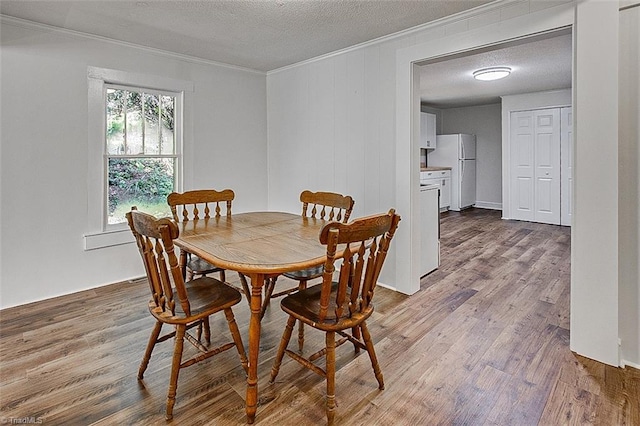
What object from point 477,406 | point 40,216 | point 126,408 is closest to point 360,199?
point 477,406

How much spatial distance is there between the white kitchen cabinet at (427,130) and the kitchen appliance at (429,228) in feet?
14.1

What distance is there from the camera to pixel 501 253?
15.1 ft

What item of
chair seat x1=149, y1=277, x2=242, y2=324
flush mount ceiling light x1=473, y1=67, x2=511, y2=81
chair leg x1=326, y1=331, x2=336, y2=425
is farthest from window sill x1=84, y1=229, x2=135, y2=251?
flush mount ceiling light x1=473, y1=67, x2=511, y2=81

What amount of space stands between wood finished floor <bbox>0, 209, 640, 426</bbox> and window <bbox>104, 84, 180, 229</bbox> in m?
0.94

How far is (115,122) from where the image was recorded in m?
3.48

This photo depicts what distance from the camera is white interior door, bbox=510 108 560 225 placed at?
648 cm

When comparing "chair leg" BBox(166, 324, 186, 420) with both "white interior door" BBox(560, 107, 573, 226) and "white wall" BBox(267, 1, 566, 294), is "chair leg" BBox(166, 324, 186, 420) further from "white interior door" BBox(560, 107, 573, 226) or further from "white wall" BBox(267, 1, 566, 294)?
"white interior door" BBox(560, 107, 573, 226)

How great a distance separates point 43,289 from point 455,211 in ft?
23.9

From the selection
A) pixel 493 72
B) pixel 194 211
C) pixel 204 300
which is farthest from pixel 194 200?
pixel 493 72

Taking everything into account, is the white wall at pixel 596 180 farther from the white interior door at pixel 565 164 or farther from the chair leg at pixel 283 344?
the white interior door at pixel 565 164

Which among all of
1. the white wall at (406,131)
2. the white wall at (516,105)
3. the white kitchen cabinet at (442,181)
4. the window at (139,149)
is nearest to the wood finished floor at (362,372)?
the white wall at (406,131)

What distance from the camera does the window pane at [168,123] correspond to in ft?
12.5

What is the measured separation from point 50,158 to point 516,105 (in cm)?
708

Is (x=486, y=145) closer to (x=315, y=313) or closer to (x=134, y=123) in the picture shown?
(x=134, y=123)
